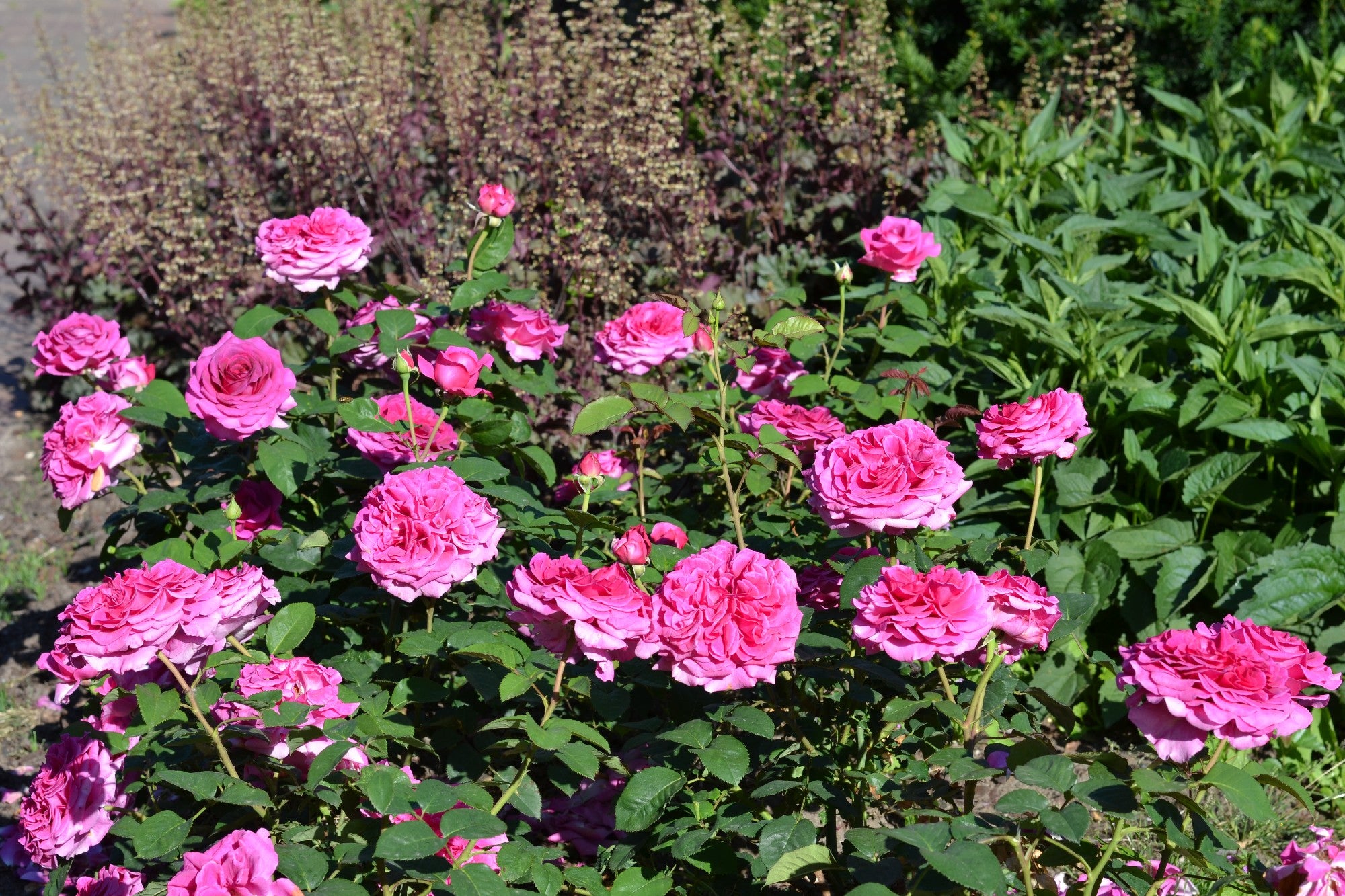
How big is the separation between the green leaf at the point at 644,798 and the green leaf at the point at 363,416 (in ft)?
2.37

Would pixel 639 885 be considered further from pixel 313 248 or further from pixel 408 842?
pixel 313 248

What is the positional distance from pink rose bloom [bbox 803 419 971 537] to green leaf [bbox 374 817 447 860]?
0.64 metres

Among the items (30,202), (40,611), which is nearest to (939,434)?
→ (40,611)

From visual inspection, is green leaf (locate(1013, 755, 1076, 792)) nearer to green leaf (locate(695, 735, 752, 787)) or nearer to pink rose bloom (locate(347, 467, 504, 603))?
green leaf (locate(695, 735, 752, 787))

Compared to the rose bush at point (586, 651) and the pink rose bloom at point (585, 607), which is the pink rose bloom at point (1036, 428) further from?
the pink rose bloom at point (585, 607)

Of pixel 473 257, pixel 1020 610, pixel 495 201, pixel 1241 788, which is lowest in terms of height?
pixel 1241 788

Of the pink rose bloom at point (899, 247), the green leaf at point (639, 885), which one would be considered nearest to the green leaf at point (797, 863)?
the green leaf at point (639, 885)

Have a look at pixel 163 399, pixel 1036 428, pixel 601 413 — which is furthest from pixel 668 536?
pixel 163 399

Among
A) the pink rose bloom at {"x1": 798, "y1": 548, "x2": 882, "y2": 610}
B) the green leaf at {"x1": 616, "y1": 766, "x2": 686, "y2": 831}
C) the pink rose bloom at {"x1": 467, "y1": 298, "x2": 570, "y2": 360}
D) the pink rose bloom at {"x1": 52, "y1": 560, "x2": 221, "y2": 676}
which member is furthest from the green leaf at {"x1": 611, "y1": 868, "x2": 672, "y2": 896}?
the pink rose bloom at {"x1": 467, "y1": 298, "x2": 570, "y2": 360}

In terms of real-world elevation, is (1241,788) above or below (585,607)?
below

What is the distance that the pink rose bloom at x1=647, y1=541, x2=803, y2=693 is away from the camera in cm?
139

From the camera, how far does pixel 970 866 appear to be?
127 centimetres

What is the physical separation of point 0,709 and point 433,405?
156 centimetres

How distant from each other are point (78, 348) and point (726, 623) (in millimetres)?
1580
